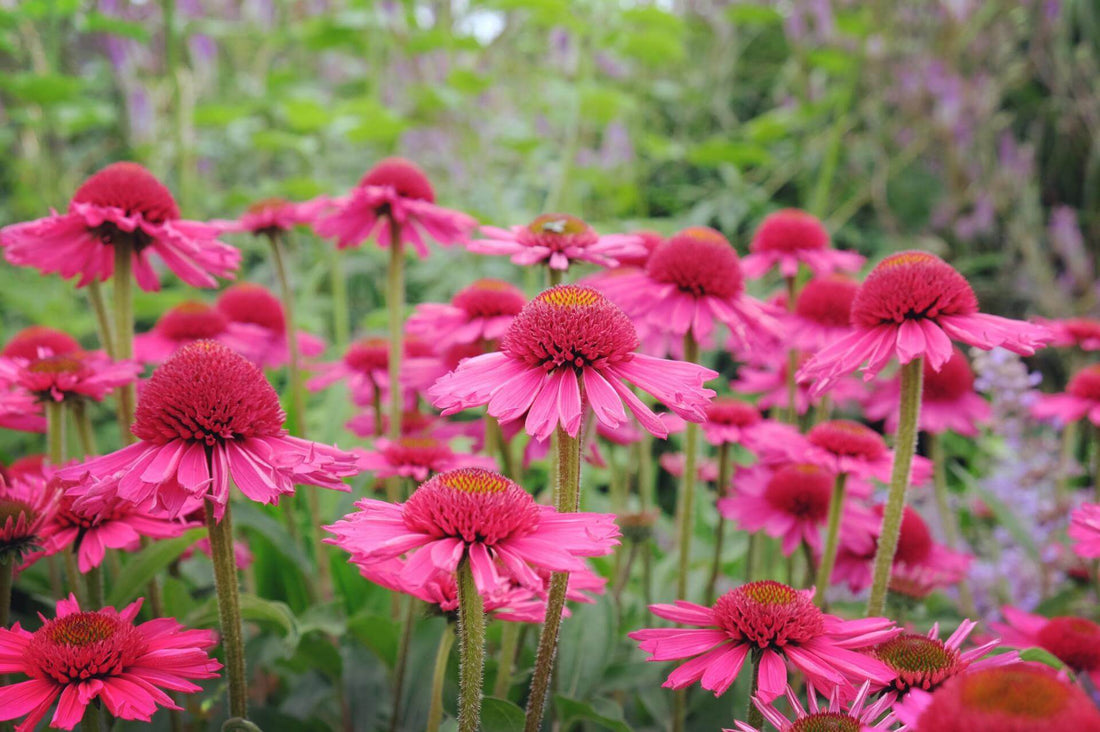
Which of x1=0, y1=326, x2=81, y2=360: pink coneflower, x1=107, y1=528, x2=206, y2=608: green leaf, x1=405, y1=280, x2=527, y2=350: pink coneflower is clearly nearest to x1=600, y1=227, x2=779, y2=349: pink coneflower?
x1=405, y1=280, x2=527, y2=350: pink coneflower

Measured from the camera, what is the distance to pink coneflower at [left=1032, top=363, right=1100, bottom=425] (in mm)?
1603

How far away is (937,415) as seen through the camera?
70.7 inches

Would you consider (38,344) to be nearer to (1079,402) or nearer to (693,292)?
(693,292)

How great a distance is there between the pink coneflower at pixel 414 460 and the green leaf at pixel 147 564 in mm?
266

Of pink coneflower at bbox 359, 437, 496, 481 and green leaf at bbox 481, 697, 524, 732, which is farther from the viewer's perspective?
pink coneflower at bbox 359, 437, 496, 481

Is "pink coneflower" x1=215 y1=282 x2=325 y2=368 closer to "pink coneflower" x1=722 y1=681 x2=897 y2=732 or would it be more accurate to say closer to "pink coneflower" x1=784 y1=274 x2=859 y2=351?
"pink coneflower" x1=784 y1=274 x2=859 y2=351

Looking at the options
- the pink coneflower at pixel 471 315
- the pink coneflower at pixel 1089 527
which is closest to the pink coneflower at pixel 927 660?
the pink coneflower at pixel 1089 527

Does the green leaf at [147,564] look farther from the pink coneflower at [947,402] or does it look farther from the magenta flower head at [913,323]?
the pink coneflower at [947,402]

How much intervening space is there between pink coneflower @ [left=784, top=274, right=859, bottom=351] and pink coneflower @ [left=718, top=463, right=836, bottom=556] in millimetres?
269

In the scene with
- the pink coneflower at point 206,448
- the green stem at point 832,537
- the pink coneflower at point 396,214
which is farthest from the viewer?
the pink coneflower at point 396,214

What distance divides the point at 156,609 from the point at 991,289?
12.2 ft

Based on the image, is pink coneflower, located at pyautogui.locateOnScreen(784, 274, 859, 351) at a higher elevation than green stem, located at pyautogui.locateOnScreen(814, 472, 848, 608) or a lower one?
higher

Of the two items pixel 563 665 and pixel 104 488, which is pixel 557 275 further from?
pixel 104 488

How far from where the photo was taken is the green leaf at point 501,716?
106 cm
